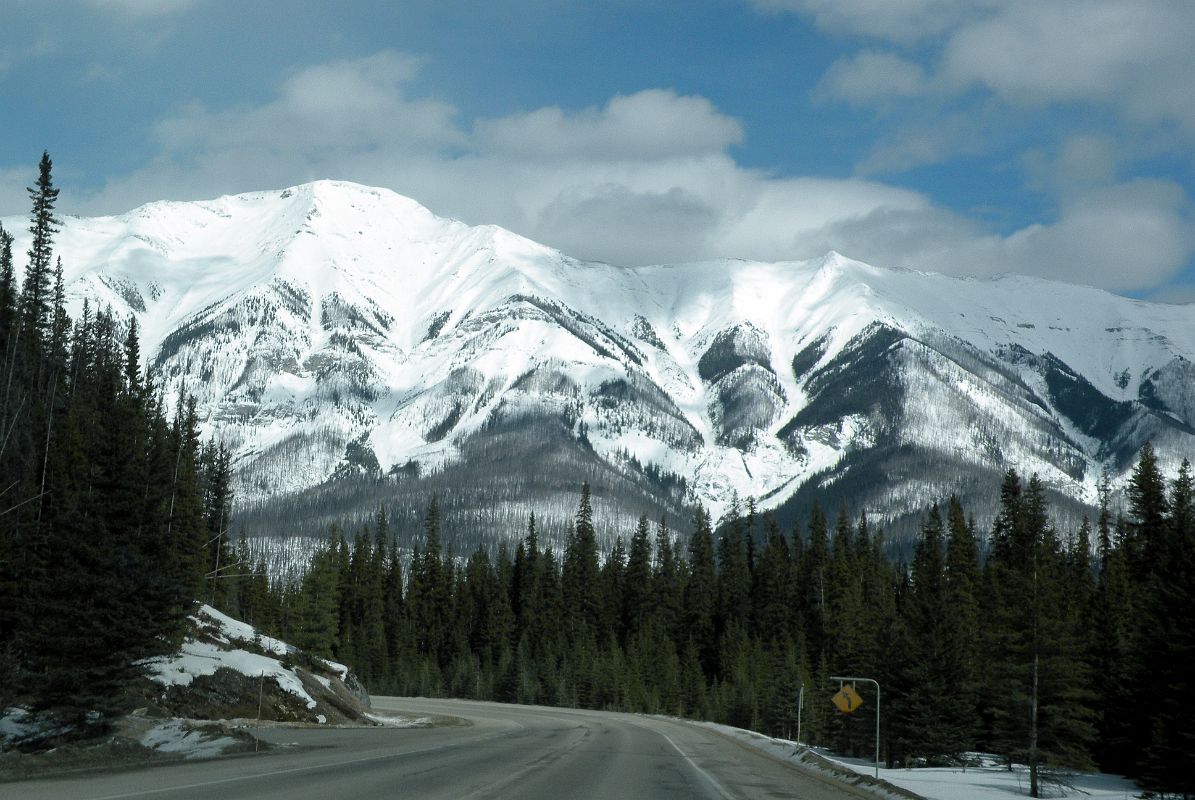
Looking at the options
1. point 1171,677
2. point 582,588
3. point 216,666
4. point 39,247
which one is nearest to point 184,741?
point 216,666

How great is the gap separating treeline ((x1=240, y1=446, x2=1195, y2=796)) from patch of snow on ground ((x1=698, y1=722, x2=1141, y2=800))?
1.16m

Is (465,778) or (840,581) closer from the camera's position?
(465,778)

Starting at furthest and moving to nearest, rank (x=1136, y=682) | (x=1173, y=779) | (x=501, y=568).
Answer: (x=501, y=568), (x=1136, y=682), (x=1173, y=779)

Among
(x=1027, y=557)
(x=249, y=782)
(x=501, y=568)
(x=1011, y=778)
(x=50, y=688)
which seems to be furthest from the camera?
(x=501, y=568)

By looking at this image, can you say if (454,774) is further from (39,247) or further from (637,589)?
(637,589)

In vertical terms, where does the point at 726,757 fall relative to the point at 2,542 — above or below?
below

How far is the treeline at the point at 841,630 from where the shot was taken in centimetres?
4972

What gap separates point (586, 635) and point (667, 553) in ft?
65.3

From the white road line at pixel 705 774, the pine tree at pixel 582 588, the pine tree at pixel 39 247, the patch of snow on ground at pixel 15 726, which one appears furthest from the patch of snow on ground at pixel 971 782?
the pine tree at pixel 582 588

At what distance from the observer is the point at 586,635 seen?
449 feet

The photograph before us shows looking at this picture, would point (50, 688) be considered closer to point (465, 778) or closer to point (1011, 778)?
point (465, 778)

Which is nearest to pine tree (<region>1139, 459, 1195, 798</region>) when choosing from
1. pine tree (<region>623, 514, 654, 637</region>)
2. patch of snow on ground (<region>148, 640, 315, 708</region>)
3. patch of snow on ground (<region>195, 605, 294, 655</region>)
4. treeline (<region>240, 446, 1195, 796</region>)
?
treeline (<region>240, 446, 1195, 796</region>)

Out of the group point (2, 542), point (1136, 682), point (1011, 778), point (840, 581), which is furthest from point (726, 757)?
point (840, 581)

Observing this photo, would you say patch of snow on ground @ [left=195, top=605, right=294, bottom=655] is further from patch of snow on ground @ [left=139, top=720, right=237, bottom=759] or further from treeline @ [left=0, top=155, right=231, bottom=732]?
patch of snow on ground @ [left=139, top=720, right=237, bottom=759]
